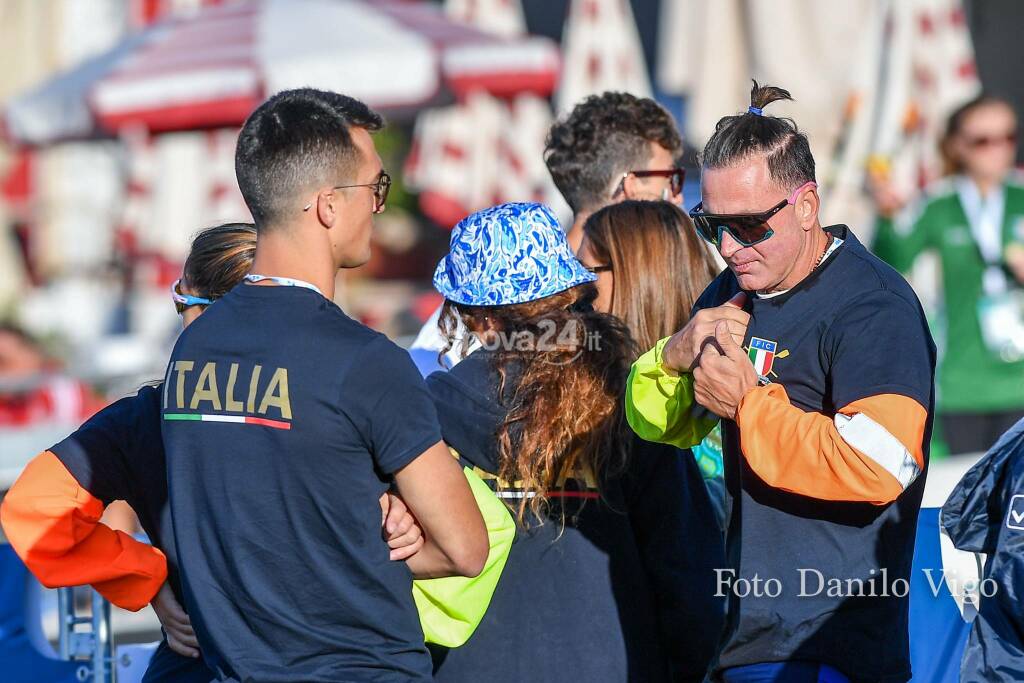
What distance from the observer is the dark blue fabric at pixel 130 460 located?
103 inches

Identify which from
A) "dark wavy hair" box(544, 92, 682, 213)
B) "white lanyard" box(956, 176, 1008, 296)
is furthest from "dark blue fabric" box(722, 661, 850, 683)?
"white lanyard" box(956, 176, 1008, 296)

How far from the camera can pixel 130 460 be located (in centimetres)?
264

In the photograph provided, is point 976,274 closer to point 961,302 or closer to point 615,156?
point 961,302

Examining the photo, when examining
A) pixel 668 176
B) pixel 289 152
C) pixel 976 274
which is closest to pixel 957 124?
pixel 976 274

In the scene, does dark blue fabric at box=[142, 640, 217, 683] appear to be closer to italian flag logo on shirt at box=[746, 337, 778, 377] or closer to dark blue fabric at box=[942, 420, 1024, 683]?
italian flag logo on shirt at box=[746, 337, 778, 377]

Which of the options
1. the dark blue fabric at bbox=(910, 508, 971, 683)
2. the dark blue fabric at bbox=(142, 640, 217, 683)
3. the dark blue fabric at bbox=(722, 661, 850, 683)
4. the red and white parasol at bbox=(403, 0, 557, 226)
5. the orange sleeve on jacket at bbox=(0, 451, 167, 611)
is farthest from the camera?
the red and white parasol at bbox=(403, 0, 557, 226)

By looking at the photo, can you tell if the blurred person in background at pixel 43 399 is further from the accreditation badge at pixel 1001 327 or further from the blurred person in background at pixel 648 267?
the blurred person in background at pixel 648 267

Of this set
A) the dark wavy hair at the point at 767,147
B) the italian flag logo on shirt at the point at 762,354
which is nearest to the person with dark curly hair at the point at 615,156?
the dark wavy hair at the point at 767,147

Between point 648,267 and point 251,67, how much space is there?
17.9ft

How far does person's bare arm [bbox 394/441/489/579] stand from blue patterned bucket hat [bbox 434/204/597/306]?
61 centimetres

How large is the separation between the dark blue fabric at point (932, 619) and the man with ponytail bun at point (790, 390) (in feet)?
3.49

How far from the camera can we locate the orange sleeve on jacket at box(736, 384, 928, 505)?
7.39 ft

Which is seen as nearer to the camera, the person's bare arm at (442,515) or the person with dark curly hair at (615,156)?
the person's bare arm at (442,515)

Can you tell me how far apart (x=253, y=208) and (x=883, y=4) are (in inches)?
342
